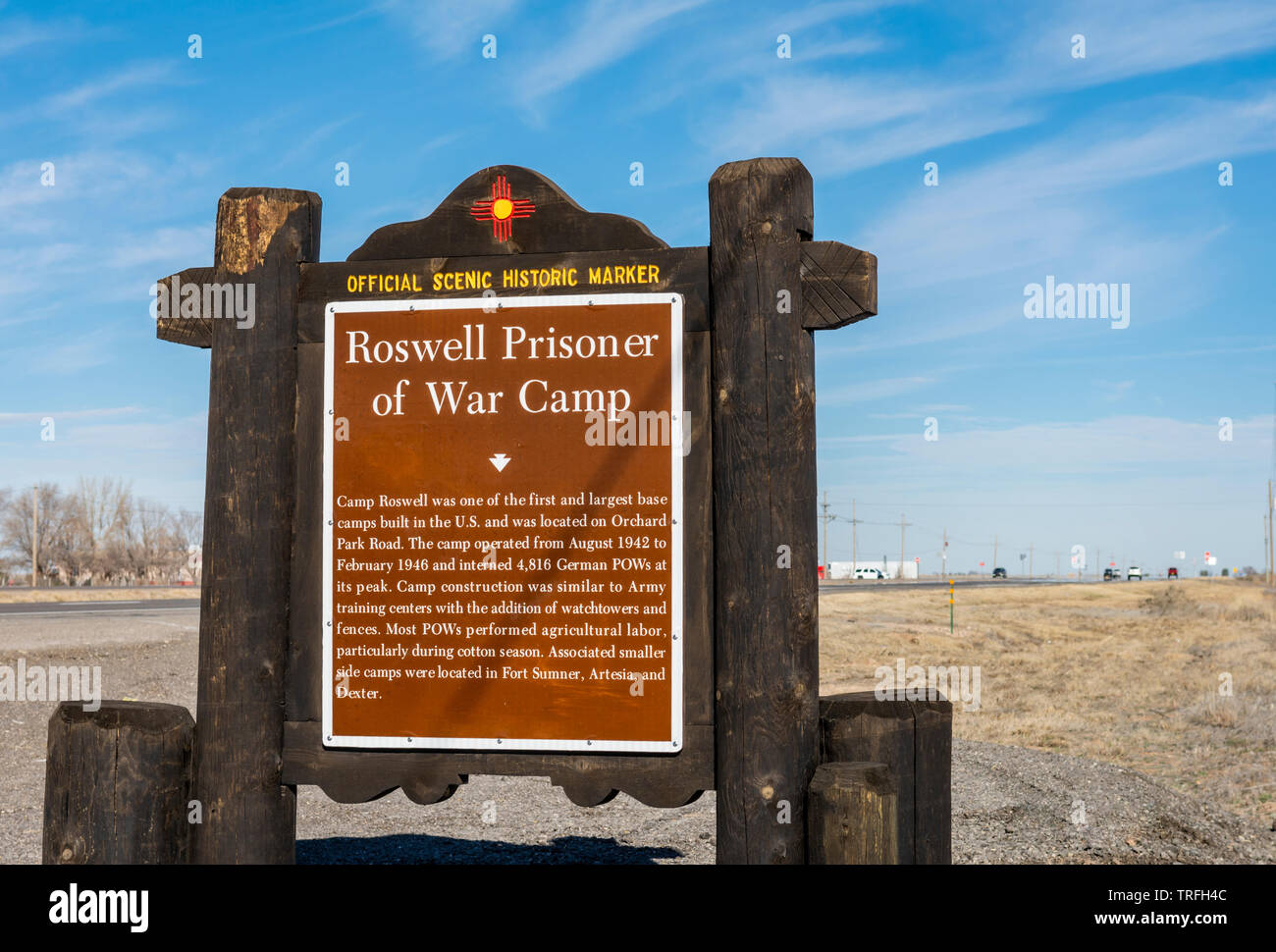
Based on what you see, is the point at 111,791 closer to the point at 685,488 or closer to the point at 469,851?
the point at 685,488

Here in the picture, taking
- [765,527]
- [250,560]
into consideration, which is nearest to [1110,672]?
[765,527]

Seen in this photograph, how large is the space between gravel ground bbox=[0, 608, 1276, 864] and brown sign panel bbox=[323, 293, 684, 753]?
3747 mm

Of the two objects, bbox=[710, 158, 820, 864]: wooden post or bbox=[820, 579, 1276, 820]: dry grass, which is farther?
bbox=[820, 579, 1276, 820]: dry grass

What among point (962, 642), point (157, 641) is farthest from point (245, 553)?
point (962, 642)

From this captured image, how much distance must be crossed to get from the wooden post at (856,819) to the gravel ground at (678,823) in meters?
4.10

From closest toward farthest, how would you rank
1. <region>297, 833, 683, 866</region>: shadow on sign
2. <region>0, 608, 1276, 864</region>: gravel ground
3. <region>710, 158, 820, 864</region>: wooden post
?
<region>710, 158, 820, 864</region>: wooden post < <region>297, 833, 683, 866</region>: shadow on sign < <region>0, 608, 1276, 864</region>: gravel ground

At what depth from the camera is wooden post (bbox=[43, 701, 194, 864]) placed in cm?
412

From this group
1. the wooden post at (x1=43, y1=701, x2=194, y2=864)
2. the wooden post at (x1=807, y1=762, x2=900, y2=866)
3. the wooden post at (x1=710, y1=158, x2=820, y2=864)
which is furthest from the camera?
the wooden post at (x1=43, y1=701, x2=194, y2=864)

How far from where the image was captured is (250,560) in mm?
4258

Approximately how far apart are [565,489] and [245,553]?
4.39 ft

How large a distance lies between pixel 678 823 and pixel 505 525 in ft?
17.9

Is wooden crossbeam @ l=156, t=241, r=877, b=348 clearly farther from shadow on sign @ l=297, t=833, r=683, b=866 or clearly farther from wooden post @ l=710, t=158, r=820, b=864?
shadow on sign @ l=297, t=833, r=683, b=866

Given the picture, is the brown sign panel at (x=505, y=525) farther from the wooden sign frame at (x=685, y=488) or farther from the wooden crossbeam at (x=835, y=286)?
the wooden crossbeam at (x=835, y=286)

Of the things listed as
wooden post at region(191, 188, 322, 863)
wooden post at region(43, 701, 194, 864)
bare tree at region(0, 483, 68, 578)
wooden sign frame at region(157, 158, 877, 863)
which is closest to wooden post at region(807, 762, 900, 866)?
wooden sign frame at region(157, 158, 877, 863)
